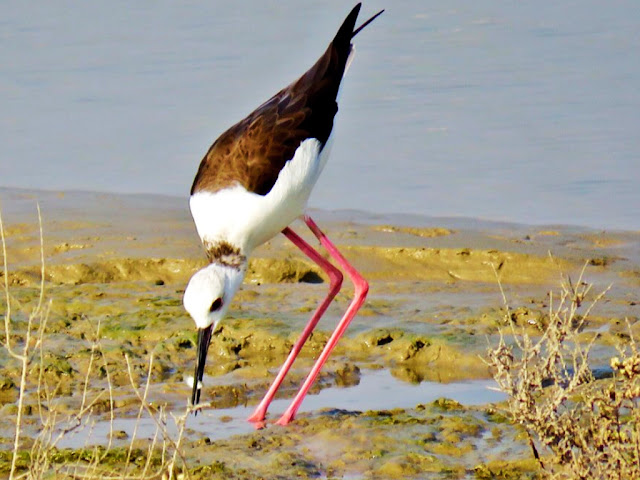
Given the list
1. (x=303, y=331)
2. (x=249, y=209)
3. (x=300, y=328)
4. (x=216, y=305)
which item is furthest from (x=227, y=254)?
(x=300, y=328)

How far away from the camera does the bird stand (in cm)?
529

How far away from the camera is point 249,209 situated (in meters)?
5.56

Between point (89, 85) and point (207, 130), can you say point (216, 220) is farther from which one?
point (89, 85)

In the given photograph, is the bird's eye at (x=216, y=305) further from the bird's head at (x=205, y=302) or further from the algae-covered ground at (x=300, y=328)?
the algae-covered ground at (x=300, y=328)

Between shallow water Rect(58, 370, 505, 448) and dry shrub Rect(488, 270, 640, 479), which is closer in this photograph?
dry shrub Rect(488, 270, 640, 479)

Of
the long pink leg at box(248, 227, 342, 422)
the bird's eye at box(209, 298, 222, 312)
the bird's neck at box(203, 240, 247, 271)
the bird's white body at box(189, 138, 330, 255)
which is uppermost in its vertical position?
the bird's white body at box(189, 138, 330, 255)

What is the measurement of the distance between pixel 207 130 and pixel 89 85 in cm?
209

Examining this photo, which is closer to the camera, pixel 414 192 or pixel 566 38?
pixel 414 192

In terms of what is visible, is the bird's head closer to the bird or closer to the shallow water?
the bird

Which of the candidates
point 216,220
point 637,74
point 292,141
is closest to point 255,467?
point 216,220

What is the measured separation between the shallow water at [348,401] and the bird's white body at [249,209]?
29.8 inches

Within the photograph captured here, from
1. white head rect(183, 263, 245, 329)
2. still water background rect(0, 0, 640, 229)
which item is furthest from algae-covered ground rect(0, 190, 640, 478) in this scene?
still water background rect(0, 0, 640, 229)

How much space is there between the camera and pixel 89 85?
12.2m

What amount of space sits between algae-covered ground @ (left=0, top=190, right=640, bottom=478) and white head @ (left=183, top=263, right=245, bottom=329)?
1.19 ft
